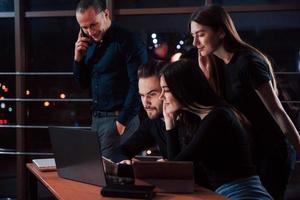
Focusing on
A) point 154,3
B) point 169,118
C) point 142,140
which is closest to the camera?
point 169,118

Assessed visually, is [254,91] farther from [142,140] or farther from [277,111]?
[142,140]

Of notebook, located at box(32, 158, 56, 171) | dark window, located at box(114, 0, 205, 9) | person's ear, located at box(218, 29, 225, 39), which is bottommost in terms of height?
notebook, located at box(32, 158, 56, 171)

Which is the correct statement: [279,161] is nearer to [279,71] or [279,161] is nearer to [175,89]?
[175,89]

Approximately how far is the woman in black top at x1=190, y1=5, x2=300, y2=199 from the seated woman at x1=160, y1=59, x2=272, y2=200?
17cm

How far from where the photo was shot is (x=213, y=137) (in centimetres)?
165

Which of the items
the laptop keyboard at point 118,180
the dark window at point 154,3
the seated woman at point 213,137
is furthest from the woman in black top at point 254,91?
the dark window at point 154,3

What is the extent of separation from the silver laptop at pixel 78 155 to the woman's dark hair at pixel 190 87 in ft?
1.22

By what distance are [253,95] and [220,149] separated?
41cm

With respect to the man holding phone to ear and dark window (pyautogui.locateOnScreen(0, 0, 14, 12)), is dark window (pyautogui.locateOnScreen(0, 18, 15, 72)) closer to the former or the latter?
dark window (pyautogui.locateOnScreen(0, 0, 14, 12))

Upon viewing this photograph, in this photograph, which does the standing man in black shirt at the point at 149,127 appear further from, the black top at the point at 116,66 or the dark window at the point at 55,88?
the dark window at the point at 55,88

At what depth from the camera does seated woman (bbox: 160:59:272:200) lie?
160 cm

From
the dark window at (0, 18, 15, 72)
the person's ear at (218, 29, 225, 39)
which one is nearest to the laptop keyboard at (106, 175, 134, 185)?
the person's ear at (218, 29, 225, 39)

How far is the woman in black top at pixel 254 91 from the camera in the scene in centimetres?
190

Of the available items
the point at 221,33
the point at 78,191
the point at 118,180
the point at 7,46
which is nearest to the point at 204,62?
the point at 221,33
